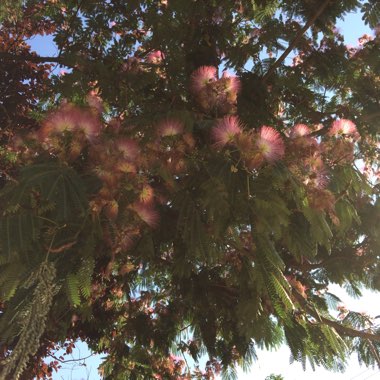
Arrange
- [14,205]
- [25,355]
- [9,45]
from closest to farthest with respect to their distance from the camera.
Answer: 1. [25,355]
2. [14,205]
3. [9,45]

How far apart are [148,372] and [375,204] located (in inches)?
107

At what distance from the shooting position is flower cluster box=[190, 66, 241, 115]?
3.37m

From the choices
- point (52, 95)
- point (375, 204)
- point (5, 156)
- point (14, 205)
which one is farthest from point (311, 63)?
point (14, 205)

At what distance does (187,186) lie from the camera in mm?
3215

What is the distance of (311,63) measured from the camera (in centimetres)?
484

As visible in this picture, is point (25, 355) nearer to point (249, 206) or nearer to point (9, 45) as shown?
point (249, 206)

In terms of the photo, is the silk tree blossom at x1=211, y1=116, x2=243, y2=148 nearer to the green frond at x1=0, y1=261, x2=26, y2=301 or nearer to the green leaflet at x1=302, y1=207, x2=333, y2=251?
the green leaflet at x1=302, y1=207, x2=333, y2=251

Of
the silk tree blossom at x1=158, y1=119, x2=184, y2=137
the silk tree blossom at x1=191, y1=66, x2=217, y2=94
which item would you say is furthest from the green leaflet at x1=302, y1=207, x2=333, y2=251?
the silk tree blossom at x1=191, y1=66, x2=217, y2=94

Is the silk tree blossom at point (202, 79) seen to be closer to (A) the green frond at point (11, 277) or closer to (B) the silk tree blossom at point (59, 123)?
(B) the silk tree blossom at point (59, 123)

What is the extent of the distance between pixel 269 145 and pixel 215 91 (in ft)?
2.82

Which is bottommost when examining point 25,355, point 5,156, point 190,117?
point 25,355

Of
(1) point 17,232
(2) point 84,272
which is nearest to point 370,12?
(2) point 84,272

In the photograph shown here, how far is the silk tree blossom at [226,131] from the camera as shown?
277 cm

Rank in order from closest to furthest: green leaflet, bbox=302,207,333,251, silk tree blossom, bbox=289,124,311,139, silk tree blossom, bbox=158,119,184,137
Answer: green leaflet, bbox=302,207,333,251 < silk tree blossom, bbox=158,119,184,137 < silk tree blossom, bbox=289,124,311,139
